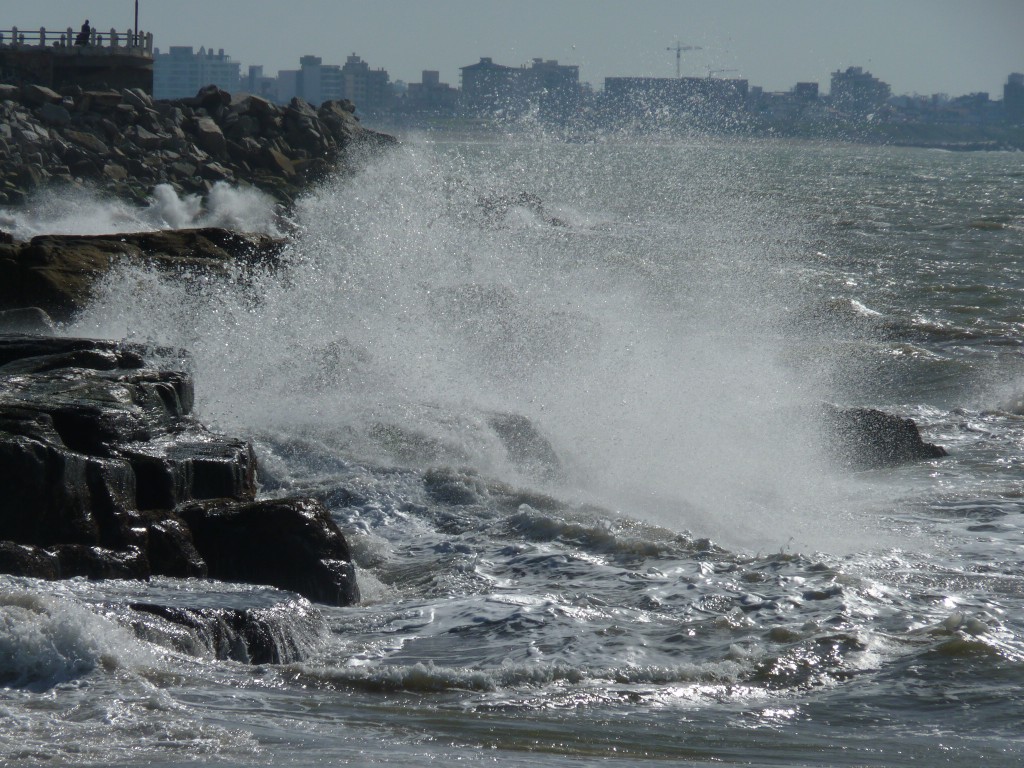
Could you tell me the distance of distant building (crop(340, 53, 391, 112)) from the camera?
115 m

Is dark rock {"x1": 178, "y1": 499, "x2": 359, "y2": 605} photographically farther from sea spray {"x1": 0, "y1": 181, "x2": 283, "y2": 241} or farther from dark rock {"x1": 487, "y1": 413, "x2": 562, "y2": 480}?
sea spray {"x1": 0, "y1": 181, "x2": 283, "y2": 241}

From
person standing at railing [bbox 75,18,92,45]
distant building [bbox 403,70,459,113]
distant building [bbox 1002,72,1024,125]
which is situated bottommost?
person standing at railing [bbox 75,18,92,45]

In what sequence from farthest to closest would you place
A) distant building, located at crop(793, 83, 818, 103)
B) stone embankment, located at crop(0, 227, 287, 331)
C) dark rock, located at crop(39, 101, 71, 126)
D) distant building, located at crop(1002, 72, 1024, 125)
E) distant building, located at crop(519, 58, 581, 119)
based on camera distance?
distant building, located at crop(1002, 72, 1024, 125)
distant building, located at crop(793, 83, 818, 103)
distant building, located at crop(519, 58, 581, 119)
dark rock, located at crop(39, 101, 71, 126)
stone embankment, located at crop(0, 227, 287, 331)

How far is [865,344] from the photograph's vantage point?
1611 centimetres

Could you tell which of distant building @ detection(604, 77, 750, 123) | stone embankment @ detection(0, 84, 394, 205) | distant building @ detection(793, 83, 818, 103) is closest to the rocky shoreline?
stone embankment @ detection(0, 84, 394, 205)

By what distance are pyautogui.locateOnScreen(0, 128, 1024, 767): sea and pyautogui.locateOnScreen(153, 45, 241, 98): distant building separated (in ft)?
365

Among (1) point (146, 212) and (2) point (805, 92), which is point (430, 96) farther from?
(1) point (146, 212)

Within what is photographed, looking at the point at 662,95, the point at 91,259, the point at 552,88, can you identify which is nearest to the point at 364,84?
the point at 552,88

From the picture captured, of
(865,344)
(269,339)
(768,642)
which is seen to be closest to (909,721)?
(768,642)

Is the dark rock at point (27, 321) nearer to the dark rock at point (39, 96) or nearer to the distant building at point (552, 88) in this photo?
the dark rock at point (39, 96)

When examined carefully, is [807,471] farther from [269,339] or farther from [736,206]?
[736,206]

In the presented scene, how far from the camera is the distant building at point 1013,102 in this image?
142m

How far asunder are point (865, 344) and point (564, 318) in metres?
5.05

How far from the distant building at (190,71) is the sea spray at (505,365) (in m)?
112
